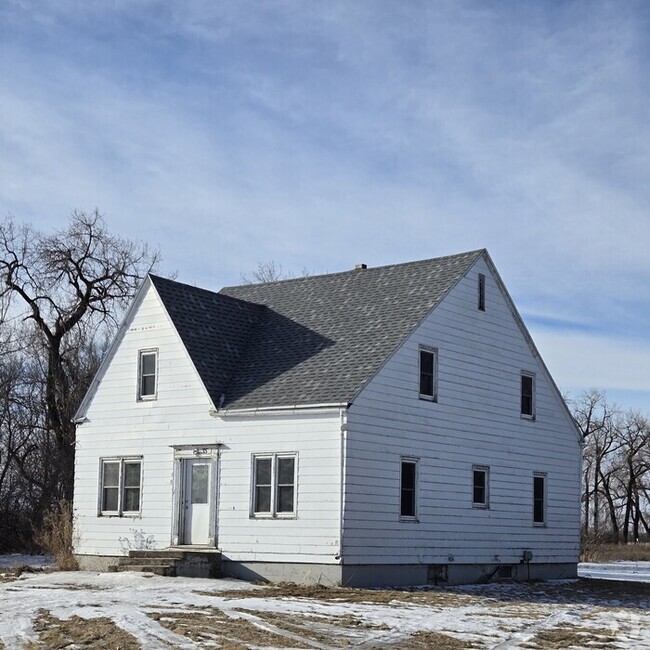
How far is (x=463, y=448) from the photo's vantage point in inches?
1103

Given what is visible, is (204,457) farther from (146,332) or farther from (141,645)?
(141,645)

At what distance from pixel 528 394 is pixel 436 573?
261 inches

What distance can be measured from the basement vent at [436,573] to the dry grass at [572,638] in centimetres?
943

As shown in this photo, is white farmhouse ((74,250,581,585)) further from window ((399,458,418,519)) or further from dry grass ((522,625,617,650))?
dry grass ((522,625,617,650))

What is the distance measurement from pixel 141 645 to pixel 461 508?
48.7 feet

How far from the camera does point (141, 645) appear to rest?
1402cm

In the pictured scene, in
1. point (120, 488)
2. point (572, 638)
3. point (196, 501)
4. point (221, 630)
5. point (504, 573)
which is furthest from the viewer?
point (504, 573)

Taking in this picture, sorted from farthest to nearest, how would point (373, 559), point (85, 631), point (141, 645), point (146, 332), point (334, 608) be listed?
1. point (146, 332)
2. point (373, 559)
3. point (334, 608)
4. point (85, 631)
5. point (141, 645)

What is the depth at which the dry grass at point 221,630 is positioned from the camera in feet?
47.0

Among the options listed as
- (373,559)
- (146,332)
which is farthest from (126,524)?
(373,559)

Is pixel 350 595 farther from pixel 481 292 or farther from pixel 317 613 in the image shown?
pixel 481 292

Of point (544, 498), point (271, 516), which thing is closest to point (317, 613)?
point (271, 516)

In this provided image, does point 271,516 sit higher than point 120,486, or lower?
lower

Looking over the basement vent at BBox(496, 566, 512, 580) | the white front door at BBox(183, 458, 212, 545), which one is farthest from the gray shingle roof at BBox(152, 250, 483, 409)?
the basement vent at BBox(496, 566, 512, 580)
